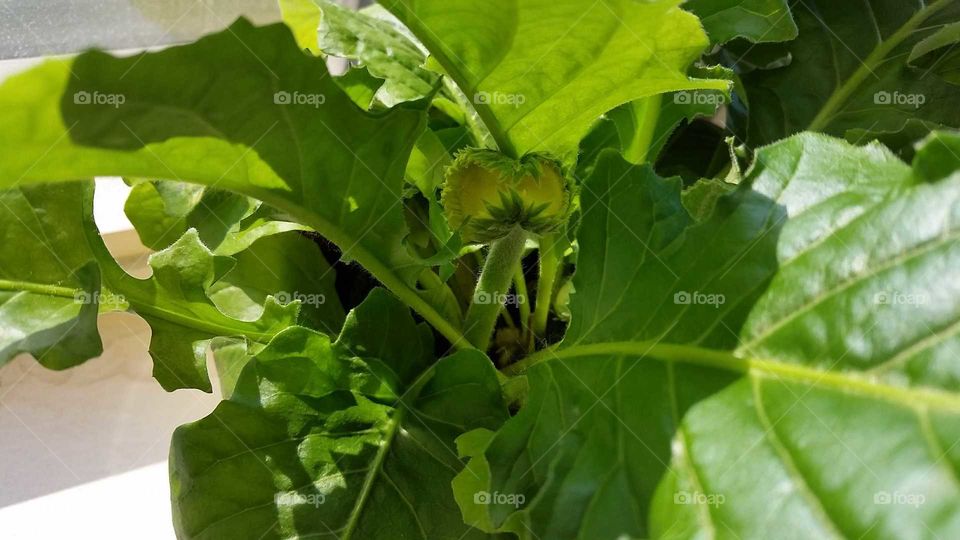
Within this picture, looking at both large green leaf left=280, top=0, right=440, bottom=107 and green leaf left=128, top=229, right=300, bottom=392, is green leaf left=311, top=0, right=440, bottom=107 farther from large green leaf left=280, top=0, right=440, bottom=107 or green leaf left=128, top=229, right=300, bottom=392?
green leaf left=128, top=229, right=300, bottom=392

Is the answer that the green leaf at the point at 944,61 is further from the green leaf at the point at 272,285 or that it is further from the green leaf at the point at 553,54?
the green leaf at the point at 272,285

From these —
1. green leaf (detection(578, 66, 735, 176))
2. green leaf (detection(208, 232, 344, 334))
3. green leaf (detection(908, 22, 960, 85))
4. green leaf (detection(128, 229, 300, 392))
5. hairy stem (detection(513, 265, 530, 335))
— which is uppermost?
green leaf (detection(908, 22, 960, 85))

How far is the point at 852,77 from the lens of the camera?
1.59ft

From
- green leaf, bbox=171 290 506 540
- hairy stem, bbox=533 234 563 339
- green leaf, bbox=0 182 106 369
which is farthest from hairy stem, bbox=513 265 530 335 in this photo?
green leaf, bbox=0 182 106 369

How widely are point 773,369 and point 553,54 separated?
0.46 ft

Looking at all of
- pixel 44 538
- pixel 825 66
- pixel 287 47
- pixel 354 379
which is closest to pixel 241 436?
pixel 354 379

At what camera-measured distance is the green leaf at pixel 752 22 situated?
38 centimetres

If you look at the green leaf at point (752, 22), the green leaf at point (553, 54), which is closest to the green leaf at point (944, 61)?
the green leaf at point (752, 22)

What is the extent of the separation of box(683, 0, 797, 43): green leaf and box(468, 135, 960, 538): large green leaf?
4.5 inches

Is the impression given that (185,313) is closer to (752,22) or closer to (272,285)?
(272,285)

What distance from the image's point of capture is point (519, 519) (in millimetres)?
290

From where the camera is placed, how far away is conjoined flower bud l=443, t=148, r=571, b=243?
0.32 m

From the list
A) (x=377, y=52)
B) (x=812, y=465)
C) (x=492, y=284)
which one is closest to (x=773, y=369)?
(x=812, y=465)

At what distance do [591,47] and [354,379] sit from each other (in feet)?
0.56
